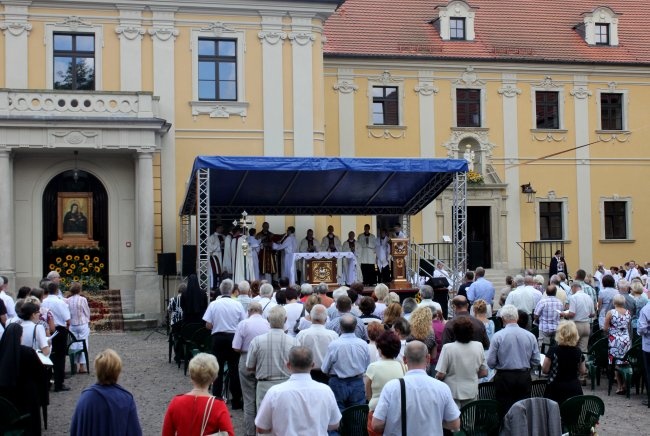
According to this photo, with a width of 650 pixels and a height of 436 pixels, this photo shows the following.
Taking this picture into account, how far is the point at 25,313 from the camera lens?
9.87m

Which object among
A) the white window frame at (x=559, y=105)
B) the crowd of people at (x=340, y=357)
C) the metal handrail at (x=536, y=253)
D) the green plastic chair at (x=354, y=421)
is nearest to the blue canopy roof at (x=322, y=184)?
the crowd of people at (x=340, y=357)

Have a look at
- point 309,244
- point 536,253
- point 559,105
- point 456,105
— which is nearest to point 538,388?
point 309,244

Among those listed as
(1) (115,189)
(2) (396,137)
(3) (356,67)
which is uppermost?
(3) (356,67)

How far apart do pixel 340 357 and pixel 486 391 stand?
1654mm

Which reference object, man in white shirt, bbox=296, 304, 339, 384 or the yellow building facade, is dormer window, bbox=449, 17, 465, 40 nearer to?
the yellow building facade

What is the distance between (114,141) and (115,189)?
1.75 metres

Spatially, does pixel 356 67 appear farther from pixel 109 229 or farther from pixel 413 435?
pixel 413 435

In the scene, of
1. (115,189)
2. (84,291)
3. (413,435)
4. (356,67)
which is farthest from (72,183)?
(413,435)

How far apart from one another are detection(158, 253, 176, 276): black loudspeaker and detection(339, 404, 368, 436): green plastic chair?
1529 cm

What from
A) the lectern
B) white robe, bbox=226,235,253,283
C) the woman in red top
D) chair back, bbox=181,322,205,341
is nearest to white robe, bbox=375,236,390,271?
the lectern

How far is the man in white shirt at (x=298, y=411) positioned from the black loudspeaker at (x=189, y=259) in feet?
48.1

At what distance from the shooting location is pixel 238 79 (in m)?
25.8

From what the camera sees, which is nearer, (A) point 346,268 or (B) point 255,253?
(A) point 346,268

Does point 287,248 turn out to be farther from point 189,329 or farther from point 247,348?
point 247,348
